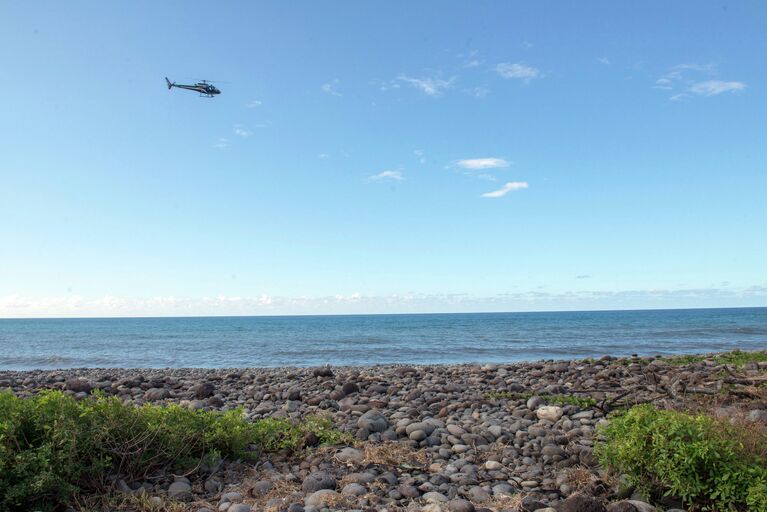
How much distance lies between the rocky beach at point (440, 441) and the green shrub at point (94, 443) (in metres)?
0.20

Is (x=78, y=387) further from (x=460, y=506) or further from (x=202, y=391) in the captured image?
(x=460, y=506)

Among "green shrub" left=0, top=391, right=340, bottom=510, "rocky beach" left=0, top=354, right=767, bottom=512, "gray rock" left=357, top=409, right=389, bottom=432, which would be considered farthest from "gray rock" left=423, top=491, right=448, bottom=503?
"gray rock" left=357, top=409, right=389, bottom=432

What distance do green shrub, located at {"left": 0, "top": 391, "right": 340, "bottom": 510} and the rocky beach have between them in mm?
197

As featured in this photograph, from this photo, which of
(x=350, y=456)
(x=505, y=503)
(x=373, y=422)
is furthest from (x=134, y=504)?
(x=505, y=503)

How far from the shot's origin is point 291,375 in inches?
548

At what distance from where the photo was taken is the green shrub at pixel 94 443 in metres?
5.11

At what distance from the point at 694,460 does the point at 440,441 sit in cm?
309

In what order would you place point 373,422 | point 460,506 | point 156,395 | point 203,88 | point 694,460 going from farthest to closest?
point 203,88 → point 156,395 → point 373,422 → point 460,506 → point 694,460

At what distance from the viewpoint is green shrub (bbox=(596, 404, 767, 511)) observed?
181 inches

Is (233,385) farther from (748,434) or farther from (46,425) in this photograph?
(748,434)

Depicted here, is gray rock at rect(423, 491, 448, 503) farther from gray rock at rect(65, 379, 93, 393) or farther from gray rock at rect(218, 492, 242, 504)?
gray rock at rect(65, 379, 93, 393)

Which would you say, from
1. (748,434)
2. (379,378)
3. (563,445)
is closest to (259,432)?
(563,445)

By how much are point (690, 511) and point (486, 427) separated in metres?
3.01

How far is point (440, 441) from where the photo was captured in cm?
713
